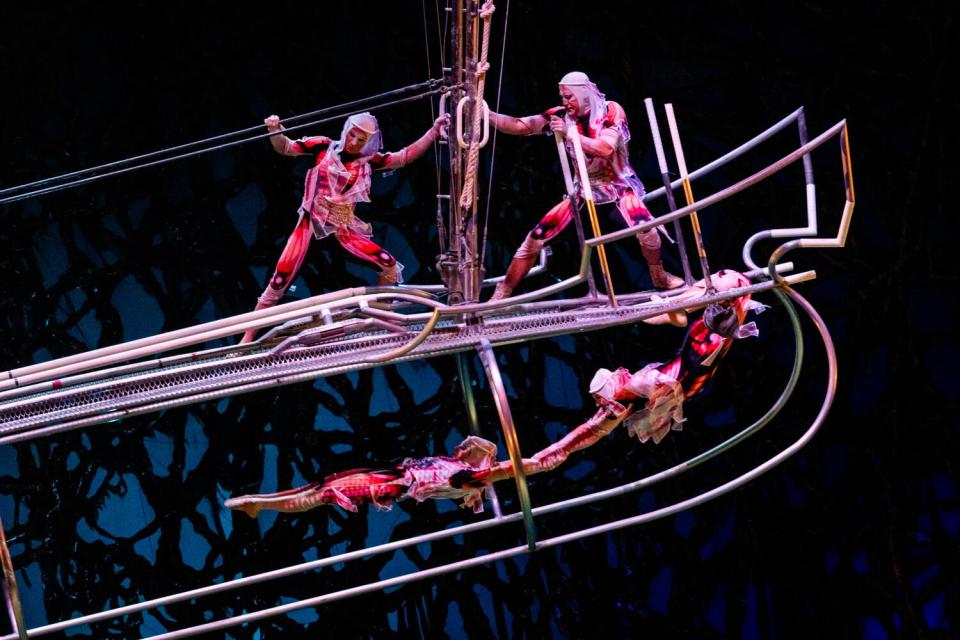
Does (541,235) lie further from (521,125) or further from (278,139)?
(278,139)

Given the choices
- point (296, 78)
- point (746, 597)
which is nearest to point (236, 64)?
point (296, 78)

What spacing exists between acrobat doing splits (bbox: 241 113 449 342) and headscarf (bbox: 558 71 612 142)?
402mm

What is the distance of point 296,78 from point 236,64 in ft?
0.70

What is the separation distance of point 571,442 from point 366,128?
1.03 metres

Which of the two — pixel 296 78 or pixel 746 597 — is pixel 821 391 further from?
pixel 296 78

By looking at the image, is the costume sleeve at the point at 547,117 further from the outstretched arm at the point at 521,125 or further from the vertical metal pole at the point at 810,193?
the vertical metal pole at the point at 810,193

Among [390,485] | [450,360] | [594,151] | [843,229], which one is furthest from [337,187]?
[843,229]

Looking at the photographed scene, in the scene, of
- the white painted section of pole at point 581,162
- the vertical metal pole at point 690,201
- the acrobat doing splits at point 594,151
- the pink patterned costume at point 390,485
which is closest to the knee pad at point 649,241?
the acrobat doing splits at point 594,151

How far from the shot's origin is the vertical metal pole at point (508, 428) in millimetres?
3217

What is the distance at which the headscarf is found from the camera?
3670 millimetres

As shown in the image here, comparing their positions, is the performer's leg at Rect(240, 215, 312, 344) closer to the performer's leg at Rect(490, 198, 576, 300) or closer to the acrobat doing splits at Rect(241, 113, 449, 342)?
the acrobat doing splits at Rect(241, 113, 449, 342)

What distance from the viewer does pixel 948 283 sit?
4.82m

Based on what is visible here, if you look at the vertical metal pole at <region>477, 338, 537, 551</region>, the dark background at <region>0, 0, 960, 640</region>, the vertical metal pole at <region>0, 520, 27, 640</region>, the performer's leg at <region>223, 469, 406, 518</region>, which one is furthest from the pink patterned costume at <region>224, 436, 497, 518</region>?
the dark background at <region>0, 0, 960, 640</region>

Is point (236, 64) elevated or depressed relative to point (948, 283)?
elevated
